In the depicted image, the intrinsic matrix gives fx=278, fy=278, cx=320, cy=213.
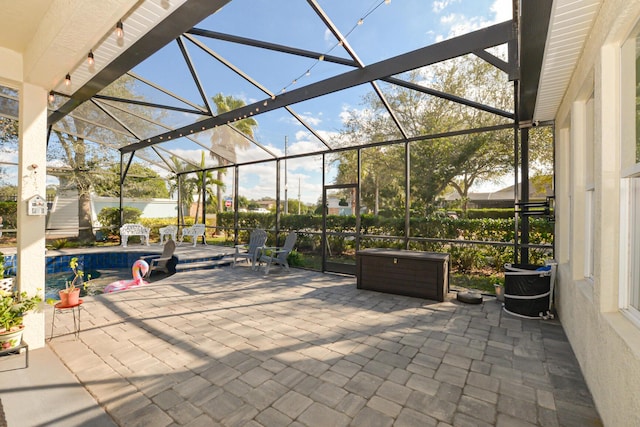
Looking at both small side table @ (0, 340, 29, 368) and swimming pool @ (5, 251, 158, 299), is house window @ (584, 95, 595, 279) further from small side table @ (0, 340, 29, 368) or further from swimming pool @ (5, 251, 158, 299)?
swimming pool @ (5, 251, 158, 299)

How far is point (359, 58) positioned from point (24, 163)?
4027 mm

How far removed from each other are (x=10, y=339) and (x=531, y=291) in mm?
5777

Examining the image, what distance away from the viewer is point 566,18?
204cm

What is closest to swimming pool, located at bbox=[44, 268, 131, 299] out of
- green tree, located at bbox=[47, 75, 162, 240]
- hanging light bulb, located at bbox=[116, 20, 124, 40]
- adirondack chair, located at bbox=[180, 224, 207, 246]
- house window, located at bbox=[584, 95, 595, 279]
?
adirondack chair, located at bbox=[180, 224, 207, 246]

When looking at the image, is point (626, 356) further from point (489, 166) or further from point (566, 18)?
point (489, 166)

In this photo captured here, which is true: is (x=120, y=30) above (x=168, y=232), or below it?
above

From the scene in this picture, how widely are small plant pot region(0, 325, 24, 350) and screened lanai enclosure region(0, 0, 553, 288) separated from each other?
2727 mm

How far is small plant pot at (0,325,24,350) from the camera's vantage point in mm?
2441

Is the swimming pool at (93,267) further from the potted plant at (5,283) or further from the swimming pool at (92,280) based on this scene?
the potted plant at (5,283)

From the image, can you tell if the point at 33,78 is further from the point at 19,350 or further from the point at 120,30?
the point at 19,350

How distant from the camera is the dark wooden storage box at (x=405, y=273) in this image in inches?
177

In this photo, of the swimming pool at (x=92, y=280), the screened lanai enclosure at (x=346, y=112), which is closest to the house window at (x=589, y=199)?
the screened lanai enclosure at (x=346, y=112)

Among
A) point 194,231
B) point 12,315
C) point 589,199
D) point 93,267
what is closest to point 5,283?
point 12,315

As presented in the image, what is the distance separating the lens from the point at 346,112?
6.99 metres
